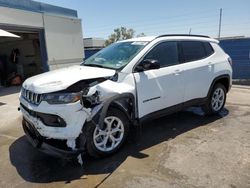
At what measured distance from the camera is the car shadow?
3387 mm

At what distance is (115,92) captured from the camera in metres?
3.64

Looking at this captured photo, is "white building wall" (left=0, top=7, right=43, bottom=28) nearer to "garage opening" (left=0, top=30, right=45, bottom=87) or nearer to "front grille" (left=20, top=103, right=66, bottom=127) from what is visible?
"garage opening" (left=0, top=30, right=45, bottom=87)

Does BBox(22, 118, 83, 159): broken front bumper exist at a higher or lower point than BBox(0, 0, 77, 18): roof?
lower

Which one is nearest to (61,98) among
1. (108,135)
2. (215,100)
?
(108,135)

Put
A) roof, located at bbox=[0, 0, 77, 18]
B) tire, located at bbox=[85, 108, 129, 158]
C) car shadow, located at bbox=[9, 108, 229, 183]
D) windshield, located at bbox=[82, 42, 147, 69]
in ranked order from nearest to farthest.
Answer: car shadow, located at bbox=[9, 108, 229, 183]
tire, located at bbox=[85, 108, 129, 158]
windshield, located at bbox=[82, 42, 147, 69]
roof, located at bbox=[0, 0, 77, 18]

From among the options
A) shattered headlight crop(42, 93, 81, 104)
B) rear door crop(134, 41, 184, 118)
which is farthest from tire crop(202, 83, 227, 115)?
shattered headlight crop(42, 93, 81, 104)

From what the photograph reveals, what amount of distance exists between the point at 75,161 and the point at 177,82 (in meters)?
2.28

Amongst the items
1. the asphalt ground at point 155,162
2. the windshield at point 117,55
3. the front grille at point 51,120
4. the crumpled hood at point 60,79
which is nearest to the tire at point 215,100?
the asphalt ground at point 155,162

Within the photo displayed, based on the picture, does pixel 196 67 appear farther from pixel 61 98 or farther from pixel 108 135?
pixel 61 98

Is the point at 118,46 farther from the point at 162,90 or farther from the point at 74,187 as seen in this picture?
the point at 74,187

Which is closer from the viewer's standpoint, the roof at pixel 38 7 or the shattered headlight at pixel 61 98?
the shattered headlight at pixel 61 98

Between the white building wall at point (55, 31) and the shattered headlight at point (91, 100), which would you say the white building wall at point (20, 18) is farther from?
the shattered headlight at point (91, 100)

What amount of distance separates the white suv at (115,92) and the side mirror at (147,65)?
2cm

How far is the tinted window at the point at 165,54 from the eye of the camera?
14.3ft
